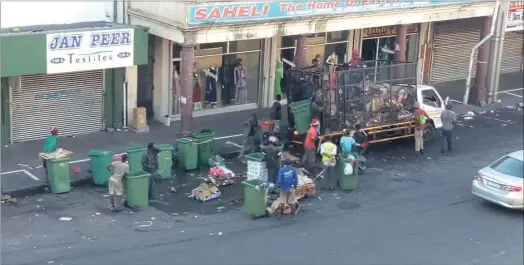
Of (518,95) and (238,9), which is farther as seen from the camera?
(518,95)

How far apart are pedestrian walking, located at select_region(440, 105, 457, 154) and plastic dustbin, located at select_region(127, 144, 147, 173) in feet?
27.6

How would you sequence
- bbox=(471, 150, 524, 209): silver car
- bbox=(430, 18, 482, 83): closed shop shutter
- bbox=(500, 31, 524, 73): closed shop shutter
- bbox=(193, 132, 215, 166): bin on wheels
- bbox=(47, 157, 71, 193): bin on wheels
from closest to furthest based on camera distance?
bbox=(471, 150, 524, 209): silver car → bbox=(47, 157, 71, 193): bin on wheels → bbox=(193, 132, 215, 166): bin on wheels → bbox=(430, 18, 482, 83): closed shop shutter → bbox=(500, 31, 524, 73): closed shop shutter

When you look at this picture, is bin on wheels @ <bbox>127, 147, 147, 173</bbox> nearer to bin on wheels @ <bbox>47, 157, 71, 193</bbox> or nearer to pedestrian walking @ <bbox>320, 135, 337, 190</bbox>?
bin on wheels @ <bbox>47, 157, 71, 193</bbox>

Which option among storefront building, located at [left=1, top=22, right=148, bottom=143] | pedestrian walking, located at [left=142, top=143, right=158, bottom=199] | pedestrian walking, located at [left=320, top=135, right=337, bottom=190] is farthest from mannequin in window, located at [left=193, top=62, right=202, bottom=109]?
pedestrian walking, located at [left=142, top=143, right=158, bottom=199]

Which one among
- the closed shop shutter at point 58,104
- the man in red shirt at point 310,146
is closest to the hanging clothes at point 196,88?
the closed shop shutter at point 58,104

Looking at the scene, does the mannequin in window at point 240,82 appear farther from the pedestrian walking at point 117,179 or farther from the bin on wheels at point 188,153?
the pedestrian walking at point 117,179

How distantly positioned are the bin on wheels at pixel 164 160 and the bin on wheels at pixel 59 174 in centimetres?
216

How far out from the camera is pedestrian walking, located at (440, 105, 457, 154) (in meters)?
23.8

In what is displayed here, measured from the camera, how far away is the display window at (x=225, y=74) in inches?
1049

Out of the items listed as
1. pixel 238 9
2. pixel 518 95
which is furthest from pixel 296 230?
pixel 518 95

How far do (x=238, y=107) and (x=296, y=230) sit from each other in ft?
33.7

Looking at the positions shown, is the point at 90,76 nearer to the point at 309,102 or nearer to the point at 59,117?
the point at 59,117

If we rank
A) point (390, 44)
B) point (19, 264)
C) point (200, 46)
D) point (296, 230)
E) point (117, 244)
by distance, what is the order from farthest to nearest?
point (390, 44)
point (200, 46)
point (296, 230)
point (117, 244)
point (19, 264)

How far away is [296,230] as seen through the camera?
18016 mm
